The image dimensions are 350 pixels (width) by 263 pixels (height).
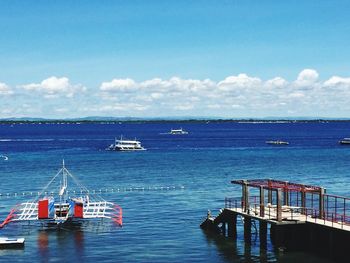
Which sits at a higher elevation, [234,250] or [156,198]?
[156,198]

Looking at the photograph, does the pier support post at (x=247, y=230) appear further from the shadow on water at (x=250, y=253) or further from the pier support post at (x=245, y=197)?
the pier support post at (x=245, y=197)

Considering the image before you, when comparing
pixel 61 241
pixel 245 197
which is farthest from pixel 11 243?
pixel 245 197

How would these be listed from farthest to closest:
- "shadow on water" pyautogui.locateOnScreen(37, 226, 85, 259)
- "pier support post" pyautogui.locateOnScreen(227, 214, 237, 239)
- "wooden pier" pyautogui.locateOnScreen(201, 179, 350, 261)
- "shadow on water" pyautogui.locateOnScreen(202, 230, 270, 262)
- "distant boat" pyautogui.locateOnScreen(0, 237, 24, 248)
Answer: "pier support post" pyautogui.locateOnScreen(227, 214, 237, 239)
"distant boat" pyautogui.locateOnScreen(0, 237, 24, 248)
"shadow on water" pyautogui.locateOnScreen(37, 226, 85, 259)
"shadow on water" pyautogui.locateOnScreen(202, 230, 270, 262)
"wooden pier" pyautogui.locateOnScreen(201, 179, 350, 261)

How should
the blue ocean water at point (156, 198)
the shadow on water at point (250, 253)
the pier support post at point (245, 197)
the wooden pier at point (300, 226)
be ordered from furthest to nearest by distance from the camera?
A: the pier support post at point (245, 197) → the blue ocean water at point (156, 198) → the shadow on water at point (250, 253) → the wooden pier at point (300, 226)

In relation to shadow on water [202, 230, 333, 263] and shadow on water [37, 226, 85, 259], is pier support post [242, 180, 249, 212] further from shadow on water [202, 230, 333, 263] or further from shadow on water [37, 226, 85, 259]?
shadow on water [37, 226, 85, 259]

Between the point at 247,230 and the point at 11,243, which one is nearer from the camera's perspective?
the point at 11,243

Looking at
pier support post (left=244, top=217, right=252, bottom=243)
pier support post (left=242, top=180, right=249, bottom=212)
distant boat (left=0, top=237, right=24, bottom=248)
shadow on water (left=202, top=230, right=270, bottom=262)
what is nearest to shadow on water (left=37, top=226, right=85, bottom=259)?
distant boat (left=0, top=237, right=24, bottom=248)

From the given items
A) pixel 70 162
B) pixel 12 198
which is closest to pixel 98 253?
pixel 12 198

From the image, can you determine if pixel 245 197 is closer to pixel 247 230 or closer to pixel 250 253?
pixel 247 230

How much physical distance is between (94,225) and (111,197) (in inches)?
884

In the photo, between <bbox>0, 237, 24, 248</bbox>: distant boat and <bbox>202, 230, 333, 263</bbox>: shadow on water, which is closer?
<bbox>202, 230, 333, 263</bbox>: shadow on water

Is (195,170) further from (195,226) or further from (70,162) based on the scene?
(195,226)

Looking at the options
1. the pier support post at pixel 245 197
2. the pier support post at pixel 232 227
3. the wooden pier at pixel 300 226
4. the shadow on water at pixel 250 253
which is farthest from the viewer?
the pier support post at pixel 232 227

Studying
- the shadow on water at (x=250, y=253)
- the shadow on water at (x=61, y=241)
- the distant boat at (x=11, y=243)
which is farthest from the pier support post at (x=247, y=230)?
the distant boat at (x=11, y=243)
